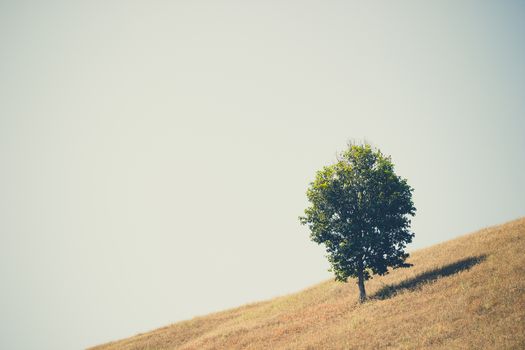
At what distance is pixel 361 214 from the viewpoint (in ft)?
88.5

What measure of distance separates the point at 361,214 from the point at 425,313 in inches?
373

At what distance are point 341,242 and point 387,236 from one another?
3855 mm

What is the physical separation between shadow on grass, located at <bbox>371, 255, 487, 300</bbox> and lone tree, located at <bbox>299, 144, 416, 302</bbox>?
5.70ft

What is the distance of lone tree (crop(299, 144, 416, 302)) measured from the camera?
86.6 feet

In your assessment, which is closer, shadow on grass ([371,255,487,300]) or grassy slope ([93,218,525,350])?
grassy slope ([93,218,525,350])

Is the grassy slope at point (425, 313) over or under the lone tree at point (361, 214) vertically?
under

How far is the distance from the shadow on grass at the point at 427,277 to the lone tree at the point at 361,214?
174cm

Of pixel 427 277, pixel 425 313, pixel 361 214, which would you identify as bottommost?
pixel 425 313

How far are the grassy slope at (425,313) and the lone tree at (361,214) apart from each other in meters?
3.11

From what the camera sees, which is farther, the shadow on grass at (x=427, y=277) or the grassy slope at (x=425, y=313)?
the shadow on grass at (x=427, y=277)

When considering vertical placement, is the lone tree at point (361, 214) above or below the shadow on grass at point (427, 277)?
above

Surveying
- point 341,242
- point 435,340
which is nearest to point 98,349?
point 341,242

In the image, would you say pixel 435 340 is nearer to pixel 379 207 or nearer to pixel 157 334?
pixel 379 207

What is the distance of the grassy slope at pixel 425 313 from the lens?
15.7 m
